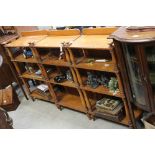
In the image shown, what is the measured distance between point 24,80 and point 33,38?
78cm

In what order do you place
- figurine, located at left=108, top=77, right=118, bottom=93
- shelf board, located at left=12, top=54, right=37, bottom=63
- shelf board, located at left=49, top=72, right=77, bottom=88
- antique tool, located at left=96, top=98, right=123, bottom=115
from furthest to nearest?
shelf board, located at left=12, top=54, right=37, bottom=63 → shelf board, located at left=49, top=72, right=77, bottom=88 → antique tool, located at left=96, top=98, right=123, bottom=115 → figurine, located at left=108, top=77, right=118, bottom=93

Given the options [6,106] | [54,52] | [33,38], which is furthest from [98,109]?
[6,106]

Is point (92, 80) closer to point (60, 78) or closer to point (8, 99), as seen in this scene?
point (60, 78)

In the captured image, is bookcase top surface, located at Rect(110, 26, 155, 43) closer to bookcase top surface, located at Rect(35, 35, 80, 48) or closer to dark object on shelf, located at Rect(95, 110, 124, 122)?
bookcase top surface, located at Rect(35, 35, 80, 48)

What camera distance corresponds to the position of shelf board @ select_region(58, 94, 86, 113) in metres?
3.09

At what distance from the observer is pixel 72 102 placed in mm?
3213

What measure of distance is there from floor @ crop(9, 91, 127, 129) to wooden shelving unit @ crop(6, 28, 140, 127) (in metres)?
0.10

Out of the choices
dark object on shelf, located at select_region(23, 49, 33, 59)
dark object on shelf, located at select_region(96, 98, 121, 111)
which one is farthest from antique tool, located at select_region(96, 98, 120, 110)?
dark object on shelf, located at select_region(23, 49, 33, 59)

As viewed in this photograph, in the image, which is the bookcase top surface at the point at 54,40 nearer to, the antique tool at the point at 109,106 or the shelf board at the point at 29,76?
the shelf board at the point at 29,76

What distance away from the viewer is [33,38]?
10.4 feet

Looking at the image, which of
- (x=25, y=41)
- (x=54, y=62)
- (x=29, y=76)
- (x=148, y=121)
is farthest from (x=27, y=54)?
(x=148, y=121)

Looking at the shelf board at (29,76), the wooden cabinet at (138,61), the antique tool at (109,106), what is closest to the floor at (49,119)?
the antique tool at (109,106)
